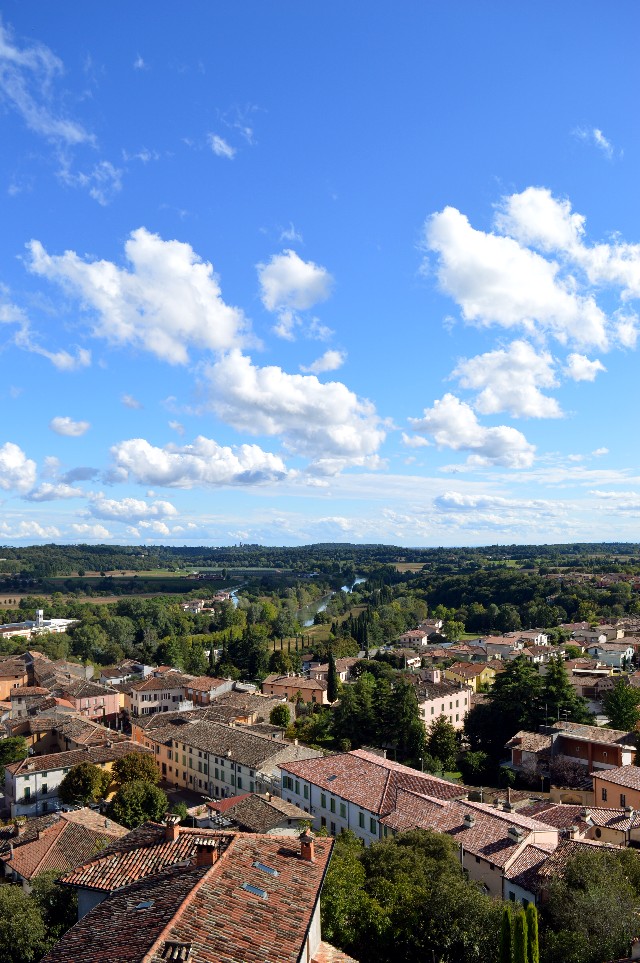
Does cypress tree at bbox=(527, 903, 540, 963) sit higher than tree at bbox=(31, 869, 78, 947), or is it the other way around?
cypress tree at bbox=(527, 903, 540, 963)

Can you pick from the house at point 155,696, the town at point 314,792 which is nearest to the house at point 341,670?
the town at point 314,792

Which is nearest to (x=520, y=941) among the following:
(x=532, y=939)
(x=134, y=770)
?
(x=532, y=939)

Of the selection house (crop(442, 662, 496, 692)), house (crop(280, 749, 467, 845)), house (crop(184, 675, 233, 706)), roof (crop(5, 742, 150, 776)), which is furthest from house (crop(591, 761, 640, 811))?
house (crop(184, 675, 233, 706))

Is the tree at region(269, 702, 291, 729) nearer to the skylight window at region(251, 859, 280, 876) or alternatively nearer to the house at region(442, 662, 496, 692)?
the house at region(442, 662, 496, 692)

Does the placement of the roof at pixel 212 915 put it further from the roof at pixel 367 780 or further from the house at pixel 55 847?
the roof at pixel 367 780

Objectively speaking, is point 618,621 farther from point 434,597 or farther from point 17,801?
point 17,801

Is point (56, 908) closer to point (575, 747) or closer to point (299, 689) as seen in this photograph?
point (575, 747)
